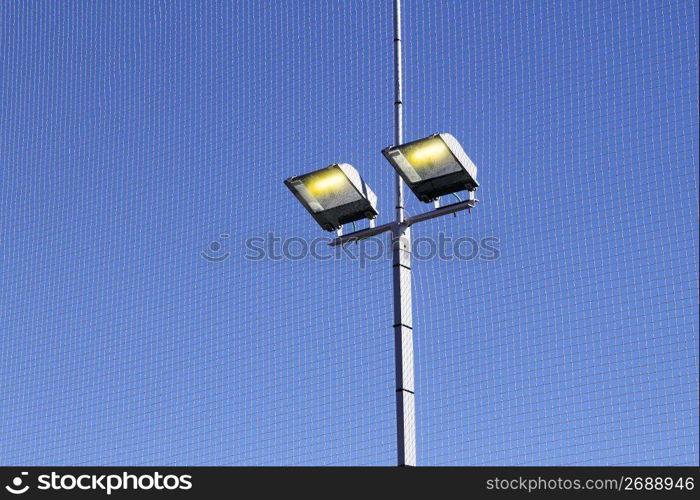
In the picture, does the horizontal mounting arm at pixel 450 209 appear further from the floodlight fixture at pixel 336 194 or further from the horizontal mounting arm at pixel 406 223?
the floodlight fixture at pixel 336 194

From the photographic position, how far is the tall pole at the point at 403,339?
10453mm

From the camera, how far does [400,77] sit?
40.6 ft

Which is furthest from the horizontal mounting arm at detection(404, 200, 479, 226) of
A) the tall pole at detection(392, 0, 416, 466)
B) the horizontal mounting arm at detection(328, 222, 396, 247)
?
the horizontal mounting arm at detection(328, 222, 396, 247)

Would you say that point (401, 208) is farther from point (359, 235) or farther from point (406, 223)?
point (359, 235)

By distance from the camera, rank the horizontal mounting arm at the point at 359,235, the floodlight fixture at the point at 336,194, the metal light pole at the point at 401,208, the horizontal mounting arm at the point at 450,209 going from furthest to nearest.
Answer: the horizontal mounting arm at the point at 359,235
the floodlight fixture at the point at 336,194
the horizontal mounting arm at the point at 450,209
the metal light pole at the point at 401,208

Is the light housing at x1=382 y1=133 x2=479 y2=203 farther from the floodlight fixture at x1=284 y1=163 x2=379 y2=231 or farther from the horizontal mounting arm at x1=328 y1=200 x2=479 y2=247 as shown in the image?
the floodlight fixture at x1=284 y1=163 x2=379 y2=231

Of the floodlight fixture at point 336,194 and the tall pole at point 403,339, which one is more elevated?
the floodlight fixture at point 336,194

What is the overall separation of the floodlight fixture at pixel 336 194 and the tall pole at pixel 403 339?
244 millimetres

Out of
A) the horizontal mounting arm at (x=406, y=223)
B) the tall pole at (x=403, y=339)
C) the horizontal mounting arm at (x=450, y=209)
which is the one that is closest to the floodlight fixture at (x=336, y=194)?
the horizontal mounting arm at (x=406, y=223)

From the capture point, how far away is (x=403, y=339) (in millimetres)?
10812

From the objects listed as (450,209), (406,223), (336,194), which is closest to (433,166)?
(450,209)
